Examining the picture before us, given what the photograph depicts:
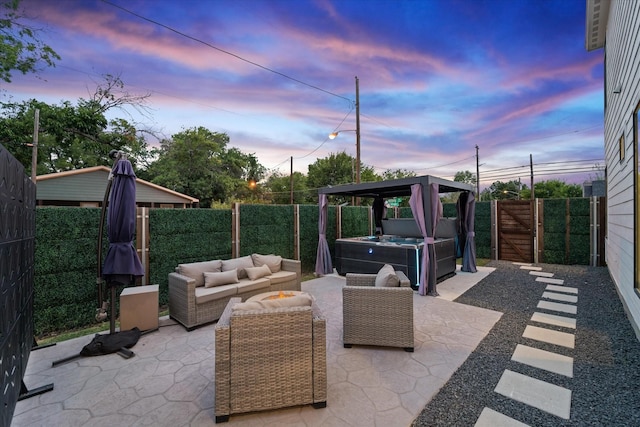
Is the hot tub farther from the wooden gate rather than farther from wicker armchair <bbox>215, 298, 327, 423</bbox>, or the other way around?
wicker armchair <bbox>215, 298, 327, 423</bbox>

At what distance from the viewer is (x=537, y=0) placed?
5500 millimetres

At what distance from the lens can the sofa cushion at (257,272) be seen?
4449 mm

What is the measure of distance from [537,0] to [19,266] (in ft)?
30.5

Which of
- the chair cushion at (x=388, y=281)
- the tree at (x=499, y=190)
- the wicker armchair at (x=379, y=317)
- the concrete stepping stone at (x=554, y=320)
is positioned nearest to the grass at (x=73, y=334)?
the wicker armchair at (x=379, y=317)

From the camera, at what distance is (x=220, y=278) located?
13.5 feet

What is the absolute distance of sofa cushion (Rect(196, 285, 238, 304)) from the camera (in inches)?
144

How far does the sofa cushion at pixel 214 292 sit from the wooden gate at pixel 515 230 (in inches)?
355

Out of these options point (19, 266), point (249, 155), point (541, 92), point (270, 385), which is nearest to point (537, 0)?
point (541, 92)

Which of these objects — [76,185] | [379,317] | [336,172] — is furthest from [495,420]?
[336,172]

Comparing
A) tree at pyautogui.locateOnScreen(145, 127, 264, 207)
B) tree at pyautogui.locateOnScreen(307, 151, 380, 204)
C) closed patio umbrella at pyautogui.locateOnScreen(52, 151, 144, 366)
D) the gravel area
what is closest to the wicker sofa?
closed patio umbrella at pyautogui.locateOnScreen(52, 151, 144, 366)

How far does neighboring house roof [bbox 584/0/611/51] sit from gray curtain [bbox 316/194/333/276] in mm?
6862

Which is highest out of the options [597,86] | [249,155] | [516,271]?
[249,155]

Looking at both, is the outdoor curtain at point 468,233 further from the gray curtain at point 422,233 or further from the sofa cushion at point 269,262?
the sofa cushion at point 269,262

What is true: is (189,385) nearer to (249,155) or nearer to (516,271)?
(516,271)
